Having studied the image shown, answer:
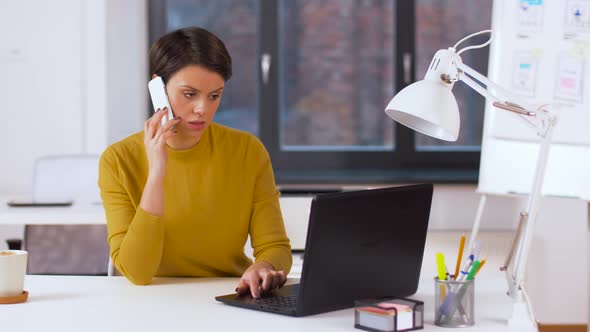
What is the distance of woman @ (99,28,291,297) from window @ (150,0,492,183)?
2.11 m

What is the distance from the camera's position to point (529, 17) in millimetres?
3543

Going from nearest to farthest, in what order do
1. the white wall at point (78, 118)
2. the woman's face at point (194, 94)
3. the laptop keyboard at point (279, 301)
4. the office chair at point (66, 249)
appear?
the laptop keyboard at point (279, 301) < the woman's face at point (194, 94) < the office chair at point (66, 249) < the white wall at point (78, 118)

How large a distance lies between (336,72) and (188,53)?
2.53 meters

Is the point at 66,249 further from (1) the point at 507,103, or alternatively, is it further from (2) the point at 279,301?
(1) the point at 507,103

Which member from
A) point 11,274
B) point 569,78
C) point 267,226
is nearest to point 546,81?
point 569,78

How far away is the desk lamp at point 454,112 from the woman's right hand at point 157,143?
0.59 meters

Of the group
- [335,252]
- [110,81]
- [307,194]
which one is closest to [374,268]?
[335,252]

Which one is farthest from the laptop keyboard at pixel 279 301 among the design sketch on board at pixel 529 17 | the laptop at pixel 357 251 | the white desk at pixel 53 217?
the design sketch on board at pixel 529 17

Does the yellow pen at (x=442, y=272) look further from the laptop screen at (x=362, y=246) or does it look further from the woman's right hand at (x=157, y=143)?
the woman's right hand at (x=157, y=143)

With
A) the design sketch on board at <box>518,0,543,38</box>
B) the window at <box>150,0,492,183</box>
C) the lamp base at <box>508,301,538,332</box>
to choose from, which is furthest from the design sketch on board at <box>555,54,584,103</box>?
the lamp base at <box>508,301,538,332</box>

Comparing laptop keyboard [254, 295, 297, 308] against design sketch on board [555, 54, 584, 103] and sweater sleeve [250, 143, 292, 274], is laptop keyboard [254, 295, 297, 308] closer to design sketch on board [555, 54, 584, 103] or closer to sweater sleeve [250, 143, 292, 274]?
sweater sleeve [250, 143, 292, 274]

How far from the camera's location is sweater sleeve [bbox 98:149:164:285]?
79.1 inches

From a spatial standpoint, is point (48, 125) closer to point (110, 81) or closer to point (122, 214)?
point (110, 81)

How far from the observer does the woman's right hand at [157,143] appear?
2055 mm
